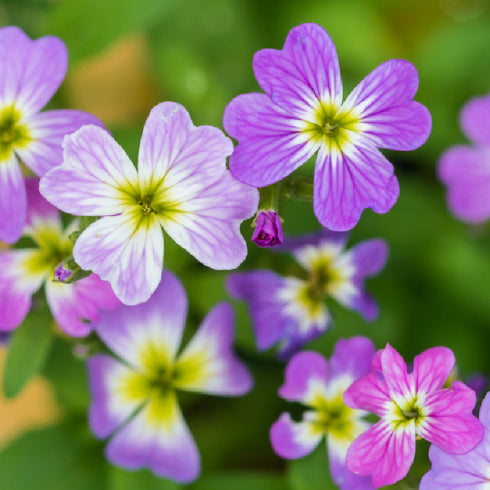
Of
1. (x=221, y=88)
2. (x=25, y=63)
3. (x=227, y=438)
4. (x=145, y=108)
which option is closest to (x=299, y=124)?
(x=25, y=63)

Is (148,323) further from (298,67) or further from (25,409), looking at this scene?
(25,409)

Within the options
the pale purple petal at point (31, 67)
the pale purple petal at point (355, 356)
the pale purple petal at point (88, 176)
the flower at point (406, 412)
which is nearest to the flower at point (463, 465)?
the flower at point (406, 412)

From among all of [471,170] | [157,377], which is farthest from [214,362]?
[471,170]

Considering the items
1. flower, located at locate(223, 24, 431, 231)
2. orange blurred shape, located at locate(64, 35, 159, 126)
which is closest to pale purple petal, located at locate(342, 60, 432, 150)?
flower, located at locate(223, 24, 431, 231)

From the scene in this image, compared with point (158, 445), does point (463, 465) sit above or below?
above

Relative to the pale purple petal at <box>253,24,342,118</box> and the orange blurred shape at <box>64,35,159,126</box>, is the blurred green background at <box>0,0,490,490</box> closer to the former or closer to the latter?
the orange blurred shape at <box>64,35,159,126</box>

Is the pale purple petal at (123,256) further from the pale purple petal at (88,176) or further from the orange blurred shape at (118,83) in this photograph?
the orange blurred shape at (118,83)
